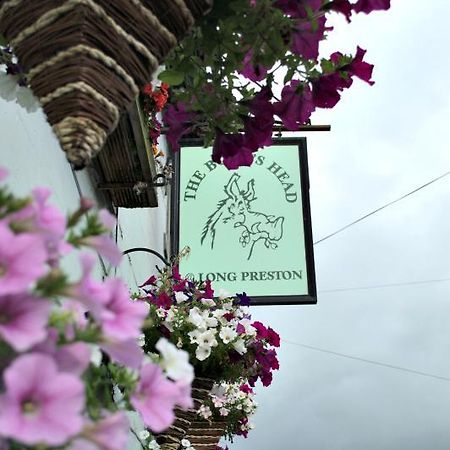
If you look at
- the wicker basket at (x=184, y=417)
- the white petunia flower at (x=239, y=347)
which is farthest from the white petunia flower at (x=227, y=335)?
the wicker basket at (x=184, y=417)

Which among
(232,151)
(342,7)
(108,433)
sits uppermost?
(342,7)

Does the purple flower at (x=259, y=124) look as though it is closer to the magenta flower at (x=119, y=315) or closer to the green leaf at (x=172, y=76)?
the green leaf at (x=172, y=76)

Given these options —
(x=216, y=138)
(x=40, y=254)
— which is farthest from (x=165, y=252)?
(x=40, y=254)

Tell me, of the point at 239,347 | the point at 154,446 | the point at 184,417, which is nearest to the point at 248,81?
the point at 239,347

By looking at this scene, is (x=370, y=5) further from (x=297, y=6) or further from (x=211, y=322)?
(x=211, y=322)

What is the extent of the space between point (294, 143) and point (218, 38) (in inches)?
114

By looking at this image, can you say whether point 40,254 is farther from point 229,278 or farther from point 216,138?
point 229,278

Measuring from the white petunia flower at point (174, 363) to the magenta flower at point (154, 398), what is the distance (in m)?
0.05

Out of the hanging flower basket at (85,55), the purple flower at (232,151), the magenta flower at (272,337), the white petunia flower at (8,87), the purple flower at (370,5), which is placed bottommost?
the hanging flower basket at (85,55)

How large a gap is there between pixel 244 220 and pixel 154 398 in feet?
11.5

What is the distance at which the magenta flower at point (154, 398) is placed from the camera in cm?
71

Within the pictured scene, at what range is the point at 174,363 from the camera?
2.69ft

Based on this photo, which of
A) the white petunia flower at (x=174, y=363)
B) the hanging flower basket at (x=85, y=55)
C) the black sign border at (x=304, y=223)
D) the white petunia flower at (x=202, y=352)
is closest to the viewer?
the white petunia flower at (x=174, y=363)

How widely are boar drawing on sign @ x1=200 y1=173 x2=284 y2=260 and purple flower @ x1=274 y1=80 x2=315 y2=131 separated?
256 cm
